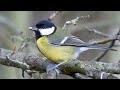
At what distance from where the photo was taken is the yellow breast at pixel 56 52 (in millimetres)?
3309

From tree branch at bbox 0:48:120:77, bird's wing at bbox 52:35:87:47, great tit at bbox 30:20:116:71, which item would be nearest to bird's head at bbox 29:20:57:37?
great tit at bbox 30:20:116:71

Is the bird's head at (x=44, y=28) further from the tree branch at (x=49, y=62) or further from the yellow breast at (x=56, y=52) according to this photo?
the tree branch at (x=49, y=62)

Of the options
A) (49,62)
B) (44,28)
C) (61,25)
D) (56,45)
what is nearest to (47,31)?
(44,28)

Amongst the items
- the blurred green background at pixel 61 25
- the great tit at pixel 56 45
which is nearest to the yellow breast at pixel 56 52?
the great tit at pixel 56 45

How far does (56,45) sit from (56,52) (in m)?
0.08

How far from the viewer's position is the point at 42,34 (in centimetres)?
348

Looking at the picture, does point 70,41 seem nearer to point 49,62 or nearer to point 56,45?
point 56,45

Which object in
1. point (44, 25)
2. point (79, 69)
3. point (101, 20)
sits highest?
point (101, 20)

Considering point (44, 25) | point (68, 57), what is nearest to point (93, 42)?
point (68, 57)

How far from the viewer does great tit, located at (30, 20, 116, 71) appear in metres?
3.31

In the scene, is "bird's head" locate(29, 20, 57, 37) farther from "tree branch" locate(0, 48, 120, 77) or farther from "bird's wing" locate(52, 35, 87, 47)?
"tree branch" locate(0, 48, 120, 77)

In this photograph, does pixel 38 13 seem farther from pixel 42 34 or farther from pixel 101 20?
pixel 42 34
